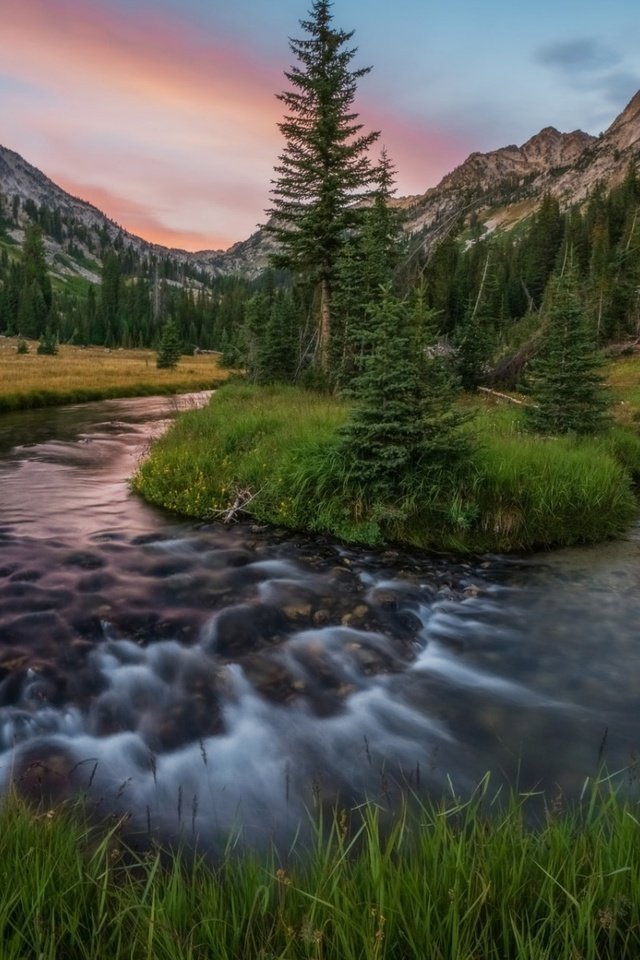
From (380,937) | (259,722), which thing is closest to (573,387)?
(259,722)

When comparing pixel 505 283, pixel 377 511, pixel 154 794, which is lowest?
pixel 154 794

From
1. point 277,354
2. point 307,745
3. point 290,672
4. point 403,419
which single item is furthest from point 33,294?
point 307,745

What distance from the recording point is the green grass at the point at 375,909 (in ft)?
6.51

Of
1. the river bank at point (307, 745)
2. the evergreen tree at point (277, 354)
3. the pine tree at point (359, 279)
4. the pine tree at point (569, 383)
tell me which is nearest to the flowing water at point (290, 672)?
the river bank at point (307, 745)

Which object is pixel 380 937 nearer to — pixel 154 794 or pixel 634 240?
pixel 154 794

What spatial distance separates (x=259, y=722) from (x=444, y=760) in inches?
67.1

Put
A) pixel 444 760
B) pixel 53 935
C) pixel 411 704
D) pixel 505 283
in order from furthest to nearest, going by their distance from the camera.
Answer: pixel 505 283 → pixel 411 704 → pixel 444 760 → pixel 53 935

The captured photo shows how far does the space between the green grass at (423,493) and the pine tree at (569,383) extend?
1.98 meters

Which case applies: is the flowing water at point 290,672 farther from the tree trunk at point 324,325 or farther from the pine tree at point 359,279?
the tree trunk at point 324,325

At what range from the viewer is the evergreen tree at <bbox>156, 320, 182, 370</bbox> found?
6334 cm

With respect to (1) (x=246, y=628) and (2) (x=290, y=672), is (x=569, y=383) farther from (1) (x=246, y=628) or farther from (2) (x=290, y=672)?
(2) (x=290, y=672)

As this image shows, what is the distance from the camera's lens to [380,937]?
5.91 ft

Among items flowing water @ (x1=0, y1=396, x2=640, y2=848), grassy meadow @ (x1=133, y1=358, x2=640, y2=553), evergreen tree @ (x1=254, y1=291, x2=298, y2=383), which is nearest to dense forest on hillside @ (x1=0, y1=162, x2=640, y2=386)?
evergreen tree @ (x1=254, y1=291, x2=298, y2=383)

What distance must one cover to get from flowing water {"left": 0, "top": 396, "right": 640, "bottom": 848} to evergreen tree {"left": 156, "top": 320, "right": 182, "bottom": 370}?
188 feet
